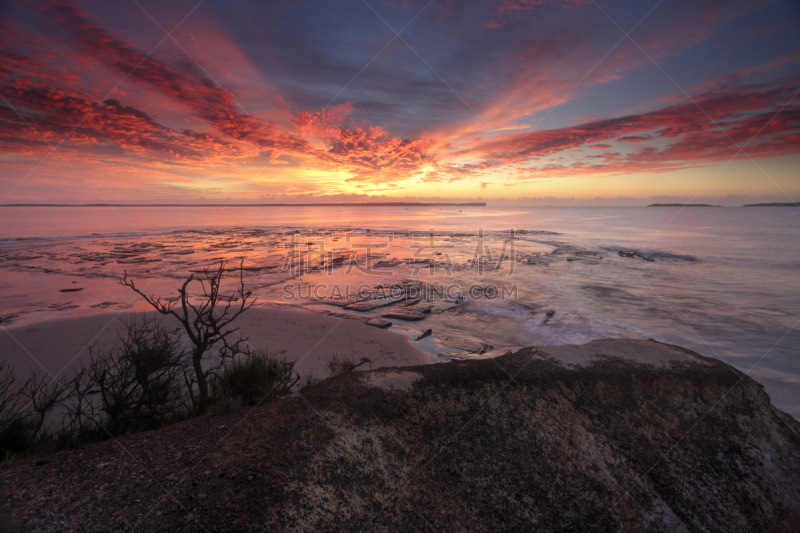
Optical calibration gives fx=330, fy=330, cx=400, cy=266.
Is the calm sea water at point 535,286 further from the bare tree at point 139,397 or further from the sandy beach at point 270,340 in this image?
the bare tree at point 139,397

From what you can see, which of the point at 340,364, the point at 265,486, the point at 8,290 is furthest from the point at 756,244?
the point at 8,290

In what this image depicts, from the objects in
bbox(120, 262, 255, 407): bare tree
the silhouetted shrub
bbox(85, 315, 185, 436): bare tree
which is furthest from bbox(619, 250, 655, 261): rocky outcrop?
bbox(85, 315, 185, 436): bare tree

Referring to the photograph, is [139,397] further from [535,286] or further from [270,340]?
[535,286]

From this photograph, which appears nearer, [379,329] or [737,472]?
[737,472]

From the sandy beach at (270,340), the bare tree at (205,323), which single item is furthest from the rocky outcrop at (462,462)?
the sandy beach at (270,340)

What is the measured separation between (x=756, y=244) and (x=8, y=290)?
5516 centimetres

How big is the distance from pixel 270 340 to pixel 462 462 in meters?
7.06

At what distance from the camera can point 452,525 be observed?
244 centimetres

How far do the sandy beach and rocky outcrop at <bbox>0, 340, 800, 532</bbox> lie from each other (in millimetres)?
3909

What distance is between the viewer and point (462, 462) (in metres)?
2.87

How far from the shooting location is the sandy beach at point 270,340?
7172mm

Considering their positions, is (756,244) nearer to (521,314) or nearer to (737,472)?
(521,314)

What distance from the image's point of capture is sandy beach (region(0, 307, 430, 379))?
7172 mm

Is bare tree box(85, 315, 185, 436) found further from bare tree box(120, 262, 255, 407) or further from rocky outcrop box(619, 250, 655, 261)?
rocky outcrop box(619, 250, 655, 261)
